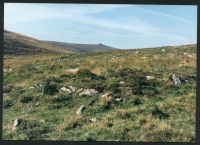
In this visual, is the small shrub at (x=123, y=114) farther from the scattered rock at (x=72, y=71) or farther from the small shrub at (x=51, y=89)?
the scattered rock at (x=72, y=71)

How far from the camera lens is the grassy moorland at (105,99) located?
1155 cm

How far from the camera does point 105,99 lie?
498 inches

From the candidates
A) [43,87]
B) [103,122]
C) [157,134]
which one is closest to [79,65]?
[43,87]

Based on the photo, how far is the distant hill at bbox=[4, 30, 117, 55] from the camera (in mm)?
14039

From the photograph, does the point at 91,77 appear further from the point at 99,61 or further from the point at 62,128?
the point at 62,128

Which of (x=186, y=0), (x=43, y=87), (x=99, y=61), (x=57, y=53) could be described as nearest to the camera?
(x=186, y=0)

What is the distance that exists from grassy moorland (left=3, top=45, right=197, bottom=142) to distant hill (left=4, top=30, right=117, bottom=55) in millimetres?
308

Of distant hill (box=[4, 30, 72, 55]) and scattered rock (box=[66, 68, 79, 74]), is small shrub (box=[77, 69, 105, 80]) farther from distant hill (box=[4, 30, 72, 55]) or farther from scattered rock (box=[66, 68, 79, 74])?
distant hill (box=[4, 30, 72, 55])

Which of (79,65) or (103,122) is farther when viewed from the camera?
(79,65)

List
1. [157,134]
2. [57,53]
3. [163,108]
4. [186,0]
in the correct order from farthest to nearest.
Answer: [57,53] → [163,108] → [157,134] → [186,0]

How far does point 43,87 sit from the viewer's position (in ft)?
44.1

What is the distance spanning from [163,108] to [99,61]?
9.15 feet

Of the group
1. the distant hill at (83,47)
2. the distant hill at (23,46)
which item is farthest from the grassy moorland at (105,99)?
the distant hill at (23,46)

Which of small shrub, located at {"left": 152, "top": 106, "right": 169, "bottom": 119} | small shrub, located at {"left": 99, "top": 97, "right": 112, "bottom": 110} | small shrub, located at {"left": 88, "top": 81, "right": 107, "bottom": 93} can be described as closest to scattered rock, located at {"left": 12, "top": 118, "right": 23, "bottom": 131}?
small shrub, located at {"left": 99, "top": 97, "right": 112, "bottom": 110}
